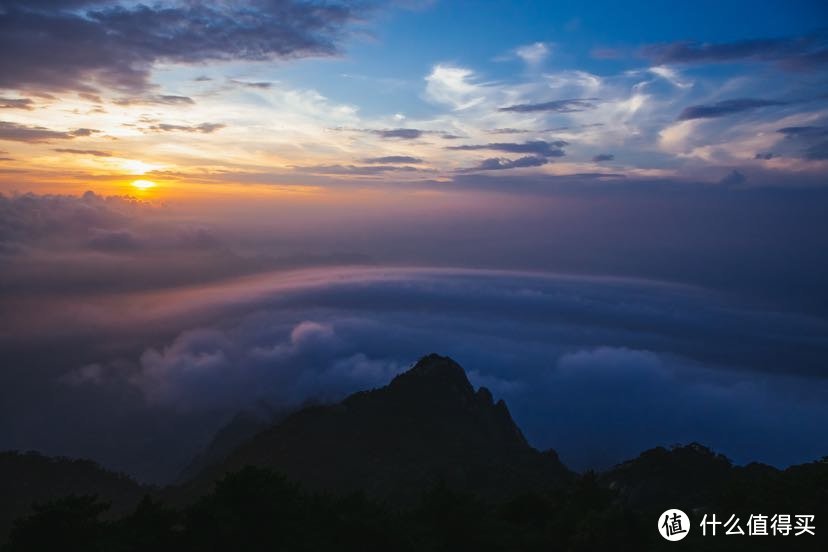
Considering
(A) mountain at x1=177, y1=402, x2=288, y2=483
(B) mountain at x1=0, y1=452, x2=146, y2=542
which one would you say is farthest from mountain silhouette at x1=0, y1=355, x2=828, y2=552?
(A) mountain at x1=177, y1=402, x2=288, y2=483

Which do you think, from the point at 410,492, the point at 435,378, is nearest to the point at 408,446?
the point at 435,378

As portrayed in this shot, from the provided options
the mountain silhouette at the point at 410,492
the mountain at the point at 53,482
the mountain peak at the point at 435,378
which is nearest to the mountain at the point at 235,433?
the mountain at the point at 53,482

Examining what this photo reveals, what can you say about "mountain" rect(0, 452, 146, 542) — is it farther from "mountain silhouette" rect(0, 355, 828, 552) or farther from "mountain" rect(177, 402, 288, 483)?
"mountain" rect(177, 402, 288, 483)

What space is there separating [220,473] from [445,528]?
197 feet

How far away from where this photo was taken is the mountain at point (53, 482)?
226 ft

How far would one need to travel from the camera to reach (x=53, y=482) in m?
72.9

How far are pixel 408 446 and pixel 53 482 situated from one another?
44269 mm

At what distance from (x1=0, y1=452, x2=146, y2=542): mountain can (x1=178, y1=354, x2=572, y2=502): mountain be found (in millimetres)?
8097

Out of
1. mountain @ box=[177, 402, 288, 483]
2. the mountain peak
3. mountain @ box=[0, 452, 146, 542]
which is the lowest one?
mountain @ box=[177, 402, 288, 483]

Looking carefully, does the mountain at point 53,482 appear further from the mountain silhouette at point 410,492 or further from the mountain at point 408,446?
the mountain at point 408,446

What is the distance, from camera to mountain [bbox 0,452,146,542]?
226 feet

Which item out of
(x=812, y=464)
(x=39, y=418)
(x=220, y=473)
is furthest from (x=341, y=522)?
(x=39, y=418)

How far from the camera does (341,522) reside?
77.7 ft

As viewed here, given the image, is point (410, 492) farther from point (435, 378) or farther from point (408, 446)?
point (435, 378)
